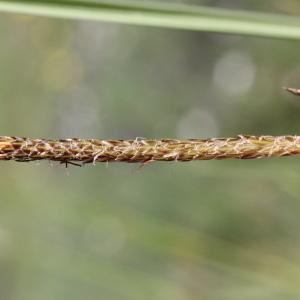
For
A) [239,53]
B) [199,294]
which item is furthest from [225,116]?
[199,294]

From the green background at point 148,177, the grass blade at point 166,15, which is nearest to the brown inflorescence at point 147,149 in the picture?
the grass blade at point 166,15

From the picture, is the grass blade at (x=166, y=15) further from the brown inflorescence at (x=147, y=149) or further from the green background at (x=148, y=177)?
the green background at (x=148, y=177)


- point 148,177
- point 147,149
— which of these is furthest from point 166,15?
point 148,177

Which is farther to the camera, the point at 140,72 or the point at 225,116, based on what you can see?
the point at 140,72

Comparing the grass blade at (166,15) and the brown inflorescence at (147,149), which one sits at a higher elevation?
the grass blade at (166,15)

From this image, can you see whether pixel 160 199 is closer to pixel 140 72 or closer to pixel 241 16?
pixel 140 72

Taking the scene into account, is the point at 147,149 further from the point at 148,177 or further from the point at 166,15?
the point at 148,177
